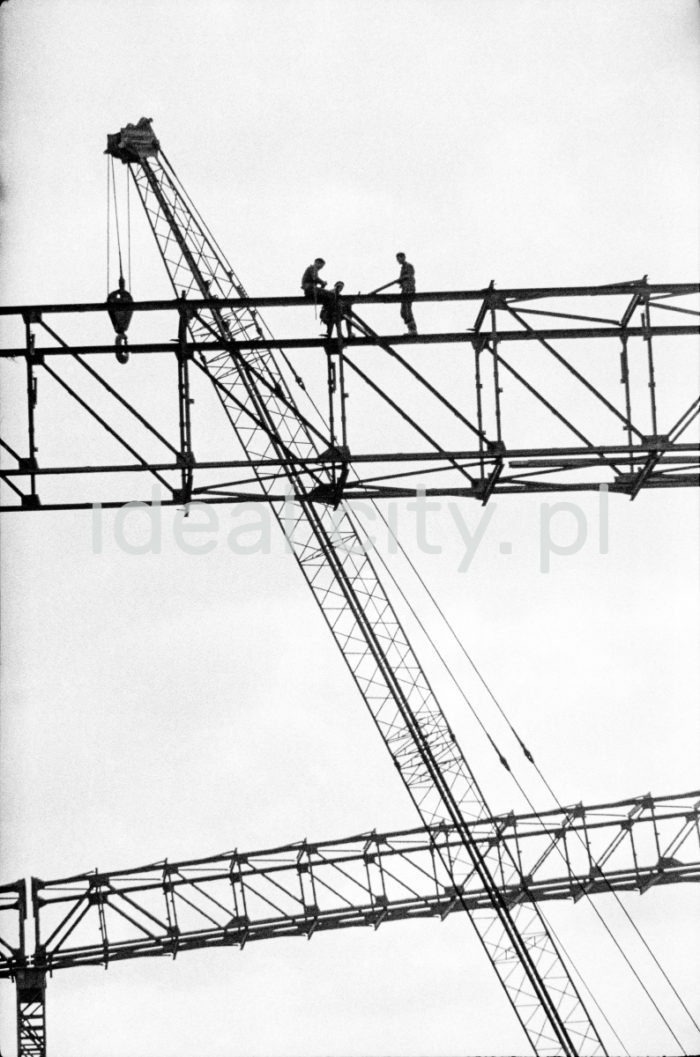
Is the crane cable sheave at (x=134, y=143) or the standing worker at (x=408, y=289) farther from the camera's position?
the crane cable sheave at (x=134, y=143)

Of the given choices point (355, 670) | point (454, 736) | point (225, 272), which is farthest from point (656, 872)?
point (225, 272)

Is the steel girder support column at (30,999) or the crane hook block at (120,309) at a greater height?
the steel girder support column at (30,999)

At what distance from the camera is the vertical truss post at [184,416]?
25125 mm

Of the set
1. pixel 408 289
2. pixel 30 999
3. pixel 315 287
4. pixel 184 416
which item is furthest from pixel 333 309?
pixel 30 999

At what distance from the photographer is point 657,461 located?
25.7 metres

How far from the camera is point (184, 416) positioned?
2553cm

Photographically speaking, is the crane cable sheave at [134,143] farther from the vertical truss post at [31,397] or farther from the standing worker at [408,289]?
the vertical truss post at [31,397]

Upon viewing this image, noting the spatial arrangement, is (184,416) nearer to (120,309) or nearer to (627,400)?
(120,309)

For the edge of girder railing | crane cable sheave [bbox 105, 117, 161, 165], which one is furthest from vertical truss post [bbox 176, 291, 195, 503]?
crane cable sheave [bbox 105, 117, 161, 165]

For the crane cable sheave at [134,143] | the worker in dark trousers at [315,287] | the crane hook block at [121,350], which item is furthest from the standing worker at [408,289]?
the crane cable sheave at [134,143]

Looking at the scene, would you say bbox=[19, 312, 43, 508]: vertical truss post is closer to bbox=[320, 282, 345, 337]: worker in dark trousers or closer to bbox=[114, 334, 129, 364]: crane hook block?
bbox=[114, 334, 129, 364]: crane hook block

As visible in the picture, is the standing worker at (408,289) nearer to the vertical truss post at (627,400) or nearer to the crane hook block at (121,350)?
the vertical truss post at (627,400)

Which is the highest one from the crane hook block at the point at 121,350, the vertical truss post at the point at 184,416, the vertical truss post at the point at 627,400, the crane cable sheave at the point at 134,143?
the crane cable sheave at the point at 134,143

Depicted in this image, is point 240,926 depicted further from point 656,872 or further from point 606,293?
point 606,293
